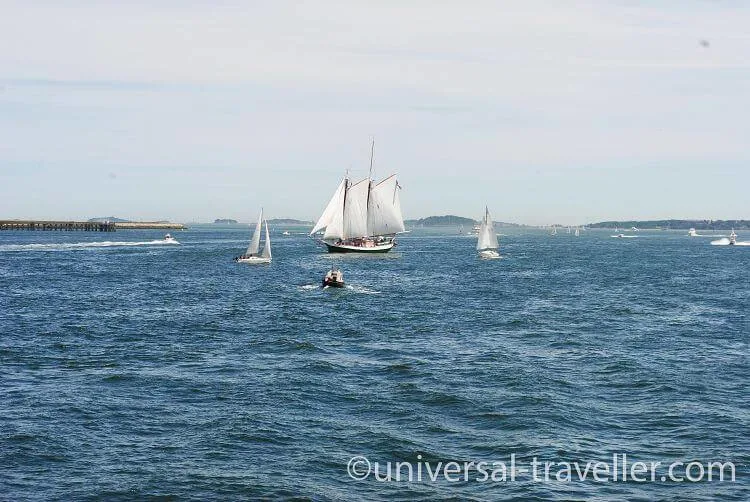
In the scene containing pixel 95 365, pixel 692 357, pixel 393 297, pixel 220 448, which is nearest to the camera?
pixel 220 448

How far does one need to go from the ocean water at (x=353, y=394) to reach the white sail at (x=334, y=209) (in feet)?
250

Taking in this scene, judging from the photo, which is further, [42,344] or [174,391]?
[42,344]

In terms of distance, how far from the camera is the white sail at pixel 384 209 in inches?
6289

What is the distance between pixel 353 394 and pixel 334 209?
120m

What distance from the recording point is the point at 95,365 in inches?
1770

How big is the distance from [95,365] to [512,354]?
2422cm

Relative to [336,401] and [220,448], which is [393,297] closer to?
[336,401]

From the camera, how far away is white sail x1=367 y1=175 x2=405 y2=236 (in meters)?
160

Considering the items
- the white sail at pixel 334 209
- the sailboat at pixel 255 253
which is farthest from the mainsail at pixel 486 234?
the sailboat at pixel 255 253

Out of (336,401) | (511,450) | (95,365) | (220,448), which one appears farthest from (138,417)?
(511,450)

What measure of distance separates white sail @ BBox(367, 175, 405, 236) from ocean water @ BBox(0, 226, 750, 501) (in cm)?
8022

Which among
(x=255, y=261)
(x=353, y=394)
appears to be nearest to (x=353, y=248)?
(x=255, y=261)

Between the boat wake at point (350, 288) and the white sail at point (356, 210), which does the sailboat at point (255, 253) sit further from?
the boat wake at point (350, 288)

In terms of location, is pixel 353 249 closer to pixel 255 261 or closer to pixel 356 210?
pixel 356 210
